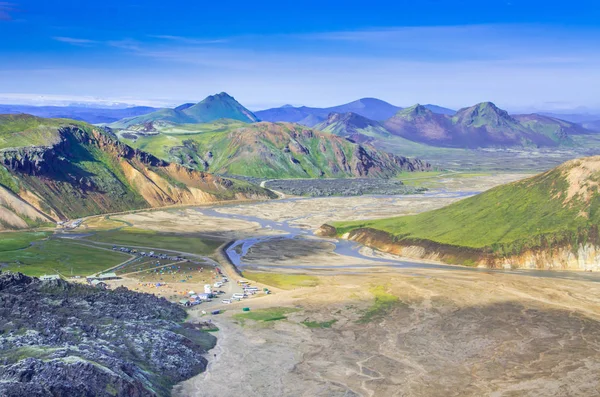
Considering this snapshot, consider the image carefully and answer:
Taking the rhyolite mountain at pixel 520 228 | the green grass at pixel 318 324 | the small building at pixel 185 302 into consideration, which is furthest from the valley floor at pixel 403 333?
the rhyolite mountain at pixel 520 228

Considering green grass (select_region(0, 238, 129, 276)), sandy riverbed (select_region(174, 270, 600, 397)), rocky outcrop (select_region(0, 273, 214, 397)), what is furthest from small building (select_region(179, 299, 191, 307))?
green grass (select_region(0, 238, 129, 276))

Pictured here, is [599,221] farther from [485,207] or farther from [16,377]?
[16,377]

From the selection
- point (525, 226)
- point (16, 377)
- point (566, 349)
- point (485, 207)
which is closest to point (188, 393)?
point (16, 377)

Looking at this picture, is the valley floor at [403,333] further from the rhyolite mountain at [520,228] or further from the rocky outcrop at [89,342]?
the rhyolite mountain at [520,228]

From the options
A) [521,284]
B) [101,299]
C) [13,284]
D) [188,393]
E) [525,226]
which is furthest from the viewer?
[525,226]

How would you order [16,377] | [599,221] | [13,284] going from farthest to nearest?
[599,221], [13,284], [16,377]

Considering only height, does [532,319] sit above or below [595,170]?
below
